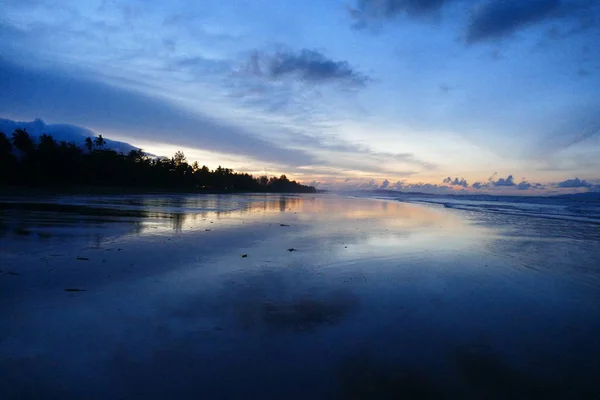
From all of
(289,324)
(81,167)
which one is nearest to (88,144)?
(81,167)

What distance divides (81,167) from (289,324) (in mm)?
77725

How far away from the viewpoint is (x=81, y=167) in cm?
6738

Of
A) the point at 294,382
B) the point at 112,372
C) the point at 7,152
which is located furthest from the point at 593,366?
the point at 7,152

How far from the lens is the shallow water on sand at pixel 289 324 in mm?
3572

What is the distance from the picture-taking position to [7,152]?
5603 centimetres

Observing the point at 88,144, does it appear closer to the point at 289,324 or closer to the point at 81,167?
the point at 81,167

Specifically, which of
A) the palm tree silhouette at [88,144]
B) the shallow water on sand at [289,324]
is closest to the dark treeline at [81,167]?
the palm tree silhouette at [88,144]

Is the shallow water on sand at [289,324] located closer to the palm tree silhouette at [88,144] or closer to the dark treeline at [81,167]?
the dark treeline at [81,167]

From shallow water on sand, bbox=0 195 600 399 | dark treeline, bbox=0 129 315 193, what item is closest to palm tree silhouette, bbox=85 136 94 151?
dark treeline, bbox=0 129 315 193

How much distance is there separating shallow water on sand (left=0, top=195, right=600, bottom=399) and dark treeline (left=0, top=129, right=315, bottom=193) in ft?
204

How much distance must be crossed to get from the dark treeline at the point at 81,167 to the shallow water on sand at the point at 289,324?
62.3m

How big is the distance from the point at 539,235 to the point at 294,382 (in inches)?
677

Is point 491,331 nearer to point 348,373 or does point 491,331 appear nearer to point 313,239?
point 348,373

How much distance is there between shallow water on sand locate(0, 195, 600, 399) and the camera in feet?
11.7
